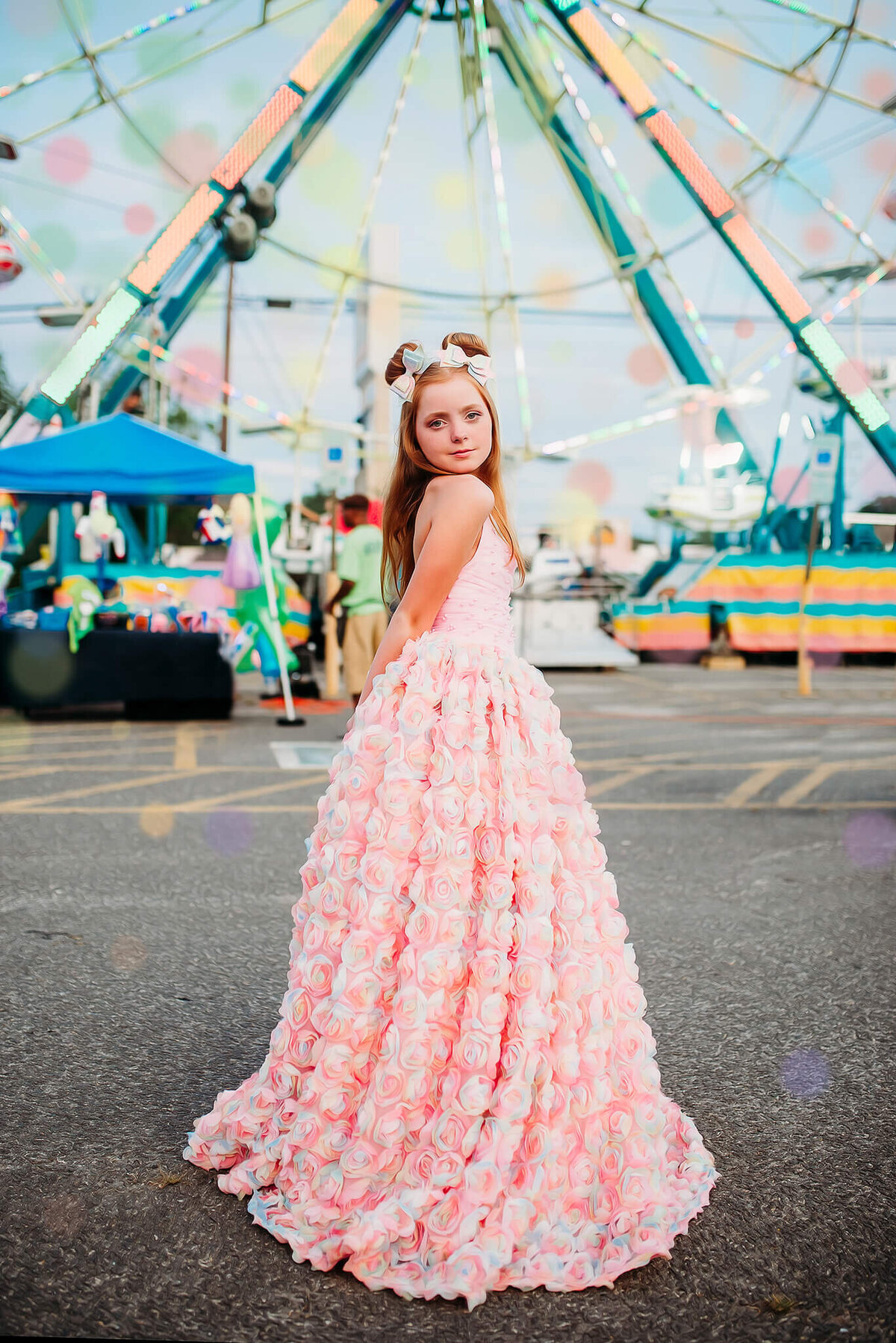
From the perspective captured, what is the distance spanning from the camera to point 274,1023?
9.79ft

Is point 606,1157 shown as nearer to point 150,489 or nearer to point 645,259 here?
point 150,489

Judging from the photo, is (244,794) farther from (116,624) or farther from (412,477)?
(412,477)

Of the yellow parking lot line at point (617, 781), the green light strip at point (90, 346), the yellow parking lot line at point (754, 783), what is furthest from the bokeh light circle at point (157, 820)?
the green light strip at point (90, 346)

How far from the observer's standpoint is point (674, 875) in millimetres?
4711

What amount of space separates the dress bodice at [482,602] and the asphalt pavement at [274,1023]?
3.66 feet

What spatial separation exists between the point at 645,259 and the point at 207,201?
797cm

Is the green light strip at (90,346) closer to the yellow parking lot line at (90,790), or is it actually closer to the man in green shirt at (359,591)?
the man in green shirt at (359,591)

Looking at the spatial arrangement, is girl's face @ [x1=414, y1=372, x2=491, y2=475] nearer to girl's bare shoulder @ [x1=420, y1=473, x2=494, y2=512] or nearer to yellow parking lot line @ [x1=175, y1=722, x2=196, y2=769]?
girl's bare shoulder @ [x1=420, y1=473, x2=494, y2=512]

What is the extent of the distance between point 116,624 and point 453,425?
8215 mm

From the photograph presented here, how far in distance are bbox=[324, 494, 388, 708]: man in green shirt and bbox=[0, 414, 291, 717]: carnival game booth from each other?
1.50 meters

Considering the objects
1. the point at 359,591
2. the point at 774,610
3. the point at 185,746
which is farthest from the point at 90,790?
the point at 774,610

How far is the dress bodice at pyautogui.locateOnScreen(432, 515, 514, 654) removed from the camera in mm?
2211

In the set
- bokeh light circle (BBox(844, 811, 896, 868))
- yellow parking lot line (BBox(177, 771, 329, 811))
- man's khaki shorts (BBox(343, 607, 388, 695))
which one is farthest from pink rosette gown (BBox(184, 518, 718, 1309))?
man's khaki shorts (BBox(343, 607, 388, 695))

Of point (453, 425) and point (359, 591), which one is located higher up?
point (453, 425)
